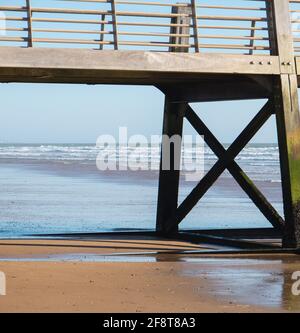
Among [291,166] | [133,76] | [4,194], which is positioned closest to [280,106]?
[291,166]

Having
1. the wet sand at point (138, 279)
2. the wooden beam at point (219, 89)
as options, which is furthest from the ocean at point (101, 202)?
the wet sand at point (138, 279)

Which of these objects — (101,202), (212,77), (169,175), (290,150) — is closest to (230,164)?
(169,175)

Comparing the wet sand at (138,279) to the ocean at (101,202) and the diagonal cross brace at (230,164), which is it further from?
the ocean at (101,202)

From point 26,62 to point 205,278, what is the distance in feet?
11.7

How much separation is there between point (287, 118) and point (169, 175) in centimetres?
365

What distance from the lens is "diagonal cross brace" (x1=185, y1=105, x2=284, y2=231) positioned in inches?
617

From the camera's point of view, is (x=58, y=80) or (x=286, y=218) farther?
(x=58, y=80)

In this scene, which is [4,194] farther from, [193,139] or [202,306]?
[193,139]

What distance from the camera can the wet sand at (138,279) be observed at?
32.7ft

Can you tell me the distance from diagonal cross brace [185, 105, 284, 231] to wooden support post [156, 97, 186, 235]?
20 cm

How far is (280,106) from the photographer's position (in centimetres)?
1424

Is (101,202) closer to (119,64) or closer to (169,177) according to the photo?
(169,177)

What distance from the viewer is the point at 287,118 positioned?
14156 millimetres
